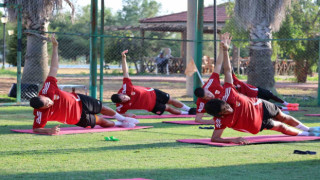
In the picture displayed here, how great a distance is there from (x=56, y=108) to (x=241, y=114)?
286 cm

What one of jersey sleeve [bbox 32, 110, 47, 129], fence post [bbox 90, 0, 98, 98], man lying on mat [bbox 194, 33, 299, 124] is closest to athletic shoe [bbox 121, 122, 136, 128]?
man lying on mat [bbox 194, 33, 299, 124]

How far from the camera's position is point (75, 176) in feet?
18.1

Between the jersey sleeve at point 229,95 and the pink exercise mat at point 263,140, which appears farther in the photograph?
the pink exercise mat at point 263,140

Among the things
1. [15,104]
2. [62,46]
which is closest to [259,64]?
[15,104]

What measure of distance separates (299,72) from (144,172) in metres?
21.7

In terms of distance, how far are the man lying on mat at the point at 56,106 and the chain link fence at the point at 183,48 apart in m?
3.74

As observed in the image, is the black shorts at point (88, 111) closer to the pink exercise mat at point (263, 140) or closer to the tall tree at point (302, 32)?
the pink exercise mat at point (263, 140)

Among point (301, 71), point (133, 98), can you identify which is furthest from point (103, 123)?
point (301, 71)

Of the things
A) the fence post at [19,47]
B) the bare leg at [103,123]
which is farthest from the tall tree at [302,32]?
the bare leg at [103,123]

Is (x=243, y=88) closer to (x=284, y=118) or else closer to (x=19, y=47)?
(x=284, y=118)

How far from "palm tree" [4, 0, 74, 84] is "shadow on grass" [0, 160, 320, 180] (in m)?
12.0

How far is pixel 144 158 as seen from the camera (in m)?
6.66

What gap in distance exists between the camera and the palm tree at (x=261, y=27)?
667 inches

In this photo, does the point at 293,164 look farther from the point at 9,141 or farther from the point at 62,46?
the point at 62,46
